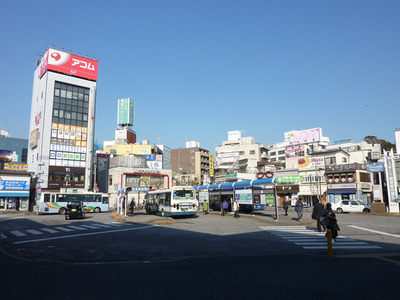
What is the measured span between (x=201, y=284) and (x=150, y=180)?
2342 inches

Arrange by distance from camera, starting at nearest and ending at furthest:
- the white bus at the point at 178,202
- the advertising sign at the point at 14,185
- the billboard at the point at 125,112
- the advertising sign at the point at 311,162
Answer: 1. the white bus at the point at 178,202
2. the advertising sign at the point at 14,185
3. the advertising sign at the point at 311,162
4. the billboard at the point at 125,112

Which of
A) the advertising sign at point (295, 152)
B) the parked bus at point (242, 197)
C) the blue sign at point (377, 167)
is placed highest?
the advertising sign at point (295, 152)

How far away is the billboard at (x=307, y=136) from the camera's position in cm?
7819

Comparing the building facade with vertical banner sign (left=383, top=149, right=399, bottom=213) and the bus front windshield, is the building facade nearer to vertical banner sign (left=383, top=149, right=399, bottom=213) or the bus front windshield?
vertical banner sign (left=383, top=149, right=399, bottom=213)

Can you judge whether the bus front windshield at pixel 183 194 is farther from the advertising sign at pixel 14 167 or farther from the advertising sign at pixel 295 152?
the advertising sign at pixel 295 152

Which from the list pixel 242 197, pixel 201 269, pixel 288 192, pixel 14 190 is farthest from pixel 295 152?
pixel 201 269

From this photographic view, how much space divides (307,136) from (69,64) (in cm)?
5939

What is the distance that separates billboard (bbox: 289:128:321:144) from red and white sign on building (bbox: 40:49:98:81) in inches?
2071

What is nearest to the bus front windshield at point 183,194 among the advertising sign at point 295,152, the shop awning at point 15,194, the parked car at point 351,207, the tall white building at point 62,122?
the parked car at point 351,207

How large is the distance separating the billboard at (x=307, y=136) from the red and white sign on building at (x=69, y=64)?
5260 cm

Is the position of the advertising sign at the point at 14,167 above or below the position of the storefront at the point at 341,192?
above

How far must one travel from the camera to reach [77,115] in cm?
6450

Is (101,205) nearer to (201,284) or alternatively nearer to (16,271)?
(16,271)

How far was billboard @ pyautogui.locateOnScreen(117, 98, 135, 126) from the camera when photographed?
14488 centimetres
